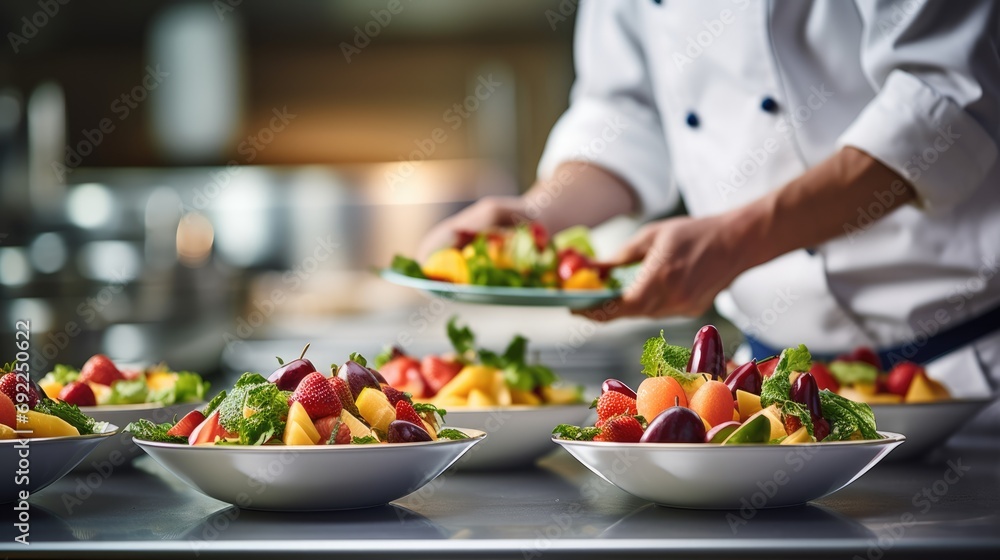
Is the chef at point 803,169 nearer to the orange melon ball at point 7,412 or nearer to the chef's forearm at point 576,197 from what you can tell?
the chef's forearm at point 576,197

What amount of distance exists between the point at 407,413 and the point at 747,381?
29 centimetres

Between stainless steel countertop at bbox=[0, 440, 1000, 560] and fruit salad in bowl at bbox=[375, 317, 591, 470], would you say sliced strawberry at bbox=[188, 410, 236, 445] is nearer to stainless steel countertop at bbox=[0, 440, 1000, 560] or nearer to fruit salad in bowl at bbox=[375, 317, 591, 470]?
stainless steel countertop at bbox=[0, 440, 1000, 560]

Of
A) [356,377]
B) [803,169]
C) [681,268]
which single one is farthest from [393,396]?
[803,169]

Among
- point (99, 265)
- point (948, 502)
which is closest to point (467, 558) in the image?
point (948, 502)

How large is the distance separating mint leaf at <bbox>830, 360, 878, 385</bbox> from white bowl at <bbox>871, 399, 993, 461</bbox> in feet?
0.28

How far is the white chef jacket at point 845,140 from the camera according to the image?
1.50 meters

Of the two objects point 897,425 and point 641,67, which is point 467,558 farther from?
point 641,67

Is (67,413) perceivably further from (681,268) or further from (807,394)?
(681,268)

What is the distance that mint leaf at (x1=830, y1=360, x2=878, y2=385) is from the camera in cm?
133

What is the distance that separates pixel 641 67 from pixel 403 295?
319 cm

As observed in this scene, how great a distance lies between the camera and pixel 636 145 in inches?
82.0

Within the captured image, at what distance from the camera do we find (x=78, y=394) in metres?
1.15

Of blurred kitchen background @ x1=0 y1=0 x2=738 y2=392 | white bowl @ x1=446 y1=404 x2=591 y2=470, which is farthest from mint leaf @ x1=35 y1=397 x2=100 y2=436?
blurred kitchen background @ x1=0 y1=0 x2=738 y2=392

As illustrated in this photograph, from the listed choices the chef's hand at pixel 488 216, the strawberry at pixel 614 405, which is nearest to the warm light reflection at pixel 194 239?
the chef's hand at pixel 488 216
